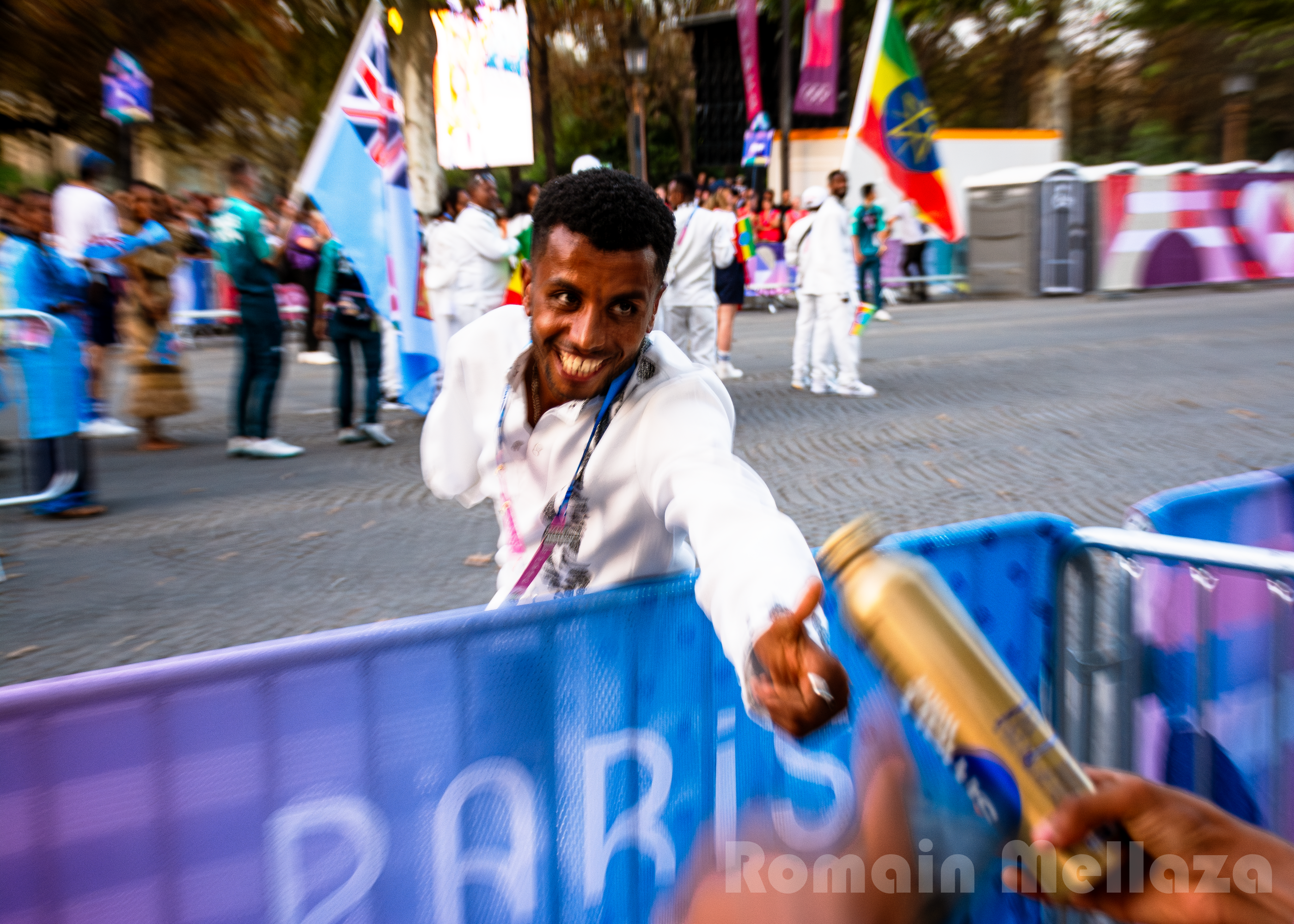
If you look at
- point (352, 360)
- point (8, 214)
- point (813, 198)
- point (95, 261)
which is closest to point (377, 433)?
point (352, 360)

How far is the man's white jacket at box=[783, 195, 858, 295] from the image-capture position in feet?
32.0

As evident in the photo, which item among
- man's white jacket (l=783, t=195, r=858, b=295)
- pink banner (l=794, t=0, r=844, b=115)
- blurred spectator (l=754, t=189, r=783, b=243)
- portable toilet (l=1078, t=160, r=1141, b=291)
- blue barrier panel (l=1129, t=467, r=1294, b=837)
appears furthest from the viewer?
pink banner (l=794, t=0, r=844, b=115)

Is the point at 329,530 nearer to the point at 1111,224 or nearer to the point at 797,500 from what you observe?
the point at 797,500

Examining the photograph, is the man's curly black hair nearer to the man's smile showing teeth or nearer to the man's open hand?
the man's smile showing teeth

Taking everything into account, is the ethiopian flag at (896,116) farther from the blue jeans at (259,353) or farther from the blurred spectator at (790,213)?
the blurred spectator at (790,213)

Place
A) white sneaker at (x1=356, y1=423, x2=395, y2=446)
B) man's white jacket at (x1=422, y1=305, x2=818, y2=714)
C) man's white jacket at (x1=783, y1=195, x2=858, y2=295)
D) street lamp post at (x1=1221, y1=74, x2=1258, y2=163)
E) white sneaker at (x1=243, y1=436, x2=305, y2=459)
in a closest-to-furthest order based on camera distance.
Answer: man's white jacket at (x1=422, y1=305, x2=818, y2=714) → white sneaker at (x1=243, y1=436, x2=305, y2=459) → white sneaker at (x1=356, y1=423, x2=395, y2=446) → man's white jacket at (x1=783, y1=195, x2=858, y2=295) → street lamp post at (x1=1221, y1=74, x2=1258, y2=163)

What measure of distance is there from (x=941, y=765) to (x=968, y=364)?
11.4 m

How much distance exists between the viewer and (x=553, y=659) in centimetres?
185

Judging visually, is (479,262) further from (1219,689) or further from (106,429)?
(1219,689)

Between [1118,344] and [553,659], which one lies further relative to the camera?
[1118,344]

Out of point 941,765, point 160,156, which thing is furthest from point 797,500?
point 160,156

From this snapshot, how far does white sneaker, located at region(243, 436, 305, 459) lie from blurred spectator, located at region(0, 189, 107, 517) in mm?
1465

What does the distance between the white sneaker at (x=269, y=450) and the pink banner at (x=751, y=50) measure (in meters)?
18.1

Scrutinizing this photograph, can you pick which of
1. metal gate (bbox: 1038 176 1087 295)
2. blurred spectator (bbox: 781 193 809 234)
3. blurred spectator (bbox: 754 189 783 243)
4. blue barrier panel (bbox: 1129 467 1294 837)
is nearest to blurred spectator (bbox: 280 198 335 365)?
blue barrier panel (bbox: 1129 467 1294 837)
